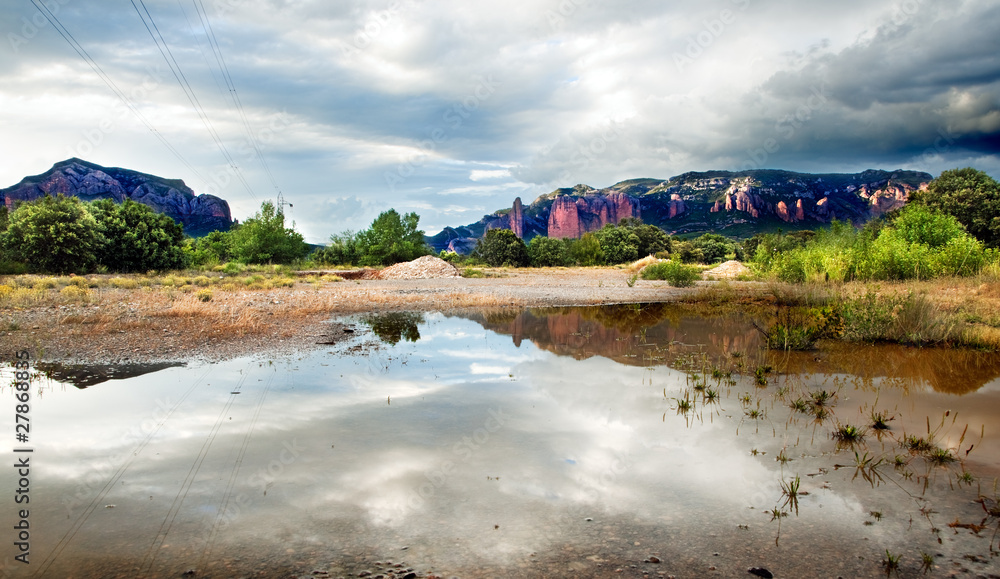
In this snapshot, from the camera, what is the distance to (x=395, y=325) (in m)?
17.7

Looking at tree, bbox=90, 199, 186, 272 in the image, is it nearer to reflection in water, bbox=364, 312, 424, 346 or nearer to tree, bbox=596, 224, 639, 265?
reflection in water, bbox=364, 312, 424, 346

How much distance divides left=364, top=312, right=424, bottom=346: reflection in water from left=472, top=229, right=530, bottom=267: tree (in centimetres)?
6793

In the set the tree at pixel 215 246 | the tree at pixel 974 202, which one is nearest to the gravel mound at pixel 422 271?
the tree at pixel 215 246

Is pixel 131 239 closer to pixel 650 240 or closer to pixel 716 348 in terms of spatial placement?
pixel 716 348

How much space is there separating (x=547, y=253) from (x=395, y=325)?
79.7 meters

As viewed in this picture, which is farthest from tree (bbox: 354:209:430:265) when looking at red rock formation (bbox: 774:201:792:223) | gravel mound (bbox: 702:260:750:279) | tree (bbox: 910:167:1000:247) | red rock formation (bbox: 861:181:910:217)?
red rock formation (bbox: 861:181:910:217)

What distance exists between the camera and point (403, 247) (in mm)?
72812

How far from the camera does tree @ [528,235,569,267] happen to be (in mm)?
94375

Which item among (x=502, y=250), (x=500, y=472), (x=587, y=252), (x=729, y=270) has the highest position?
(x=502, y=250)

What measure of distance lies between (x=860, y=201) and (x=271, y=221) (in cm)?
20147

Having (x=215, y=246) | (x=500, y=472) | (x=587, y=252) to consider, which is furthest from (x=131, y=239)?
(x=587, y=252)

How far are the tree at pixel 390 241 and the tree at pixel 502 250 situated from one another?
13.9m

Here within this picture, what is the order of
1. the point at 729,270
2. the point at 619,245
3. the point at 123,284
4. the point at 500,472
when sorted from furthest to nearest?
the point at 619,245 → the point at 729,270 → the point at 123,284 → the point at 500,472

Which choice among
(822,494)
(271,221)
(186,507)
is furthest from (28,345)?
(271,221)
